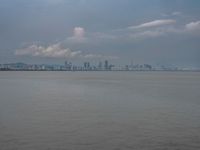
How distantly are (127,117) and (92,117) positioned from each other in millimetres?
2664

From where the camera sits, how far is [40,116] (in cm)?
2645

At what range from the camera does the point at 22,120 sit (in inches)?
960

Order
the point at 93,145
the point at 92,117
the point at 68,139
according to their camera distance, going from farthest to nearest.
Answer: the point at 92,117, the point at 68,139, the point at 93,145

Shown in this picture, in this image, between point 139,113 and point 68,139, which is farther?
point 139,113

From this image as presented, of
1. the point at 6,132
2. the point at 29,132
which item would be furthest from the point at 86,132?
the point at 6,132

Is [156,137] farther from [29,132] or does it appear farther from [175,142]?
[29,132]

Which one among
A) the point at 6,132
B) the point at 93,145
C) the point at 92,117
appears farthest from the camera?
the point at 92,117

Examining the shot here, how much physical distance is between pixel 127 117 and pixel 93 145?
30.9 feet

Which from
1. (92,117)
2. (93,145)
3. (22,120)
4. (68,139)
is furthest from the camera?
(92,117)

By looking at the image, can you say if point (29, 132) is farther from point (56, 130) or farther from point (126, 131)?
point (126, 131)

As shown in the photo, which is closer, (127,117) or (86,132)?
(86,132)

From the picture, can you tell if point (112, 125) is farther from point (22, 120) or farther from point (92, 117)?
point (22, 120)

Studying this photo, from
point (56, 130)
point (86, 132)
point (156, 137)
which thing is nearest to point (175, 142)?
point (156, 137)

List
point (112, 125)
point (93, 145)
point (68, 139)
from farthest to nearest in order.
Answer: point (112, 125)
point (68, 139)
point (93, 145)
